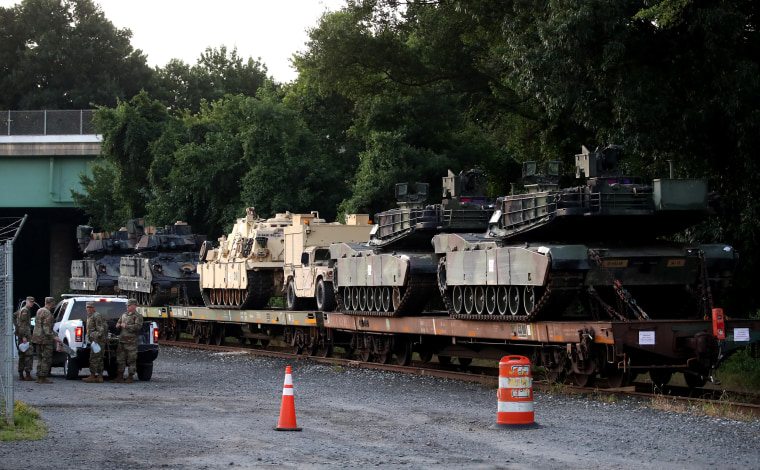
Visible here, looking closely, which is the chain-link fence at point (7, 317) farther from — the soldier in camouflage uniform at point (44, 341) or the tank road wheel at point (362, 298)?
the tank road wheel at point (362, 298)

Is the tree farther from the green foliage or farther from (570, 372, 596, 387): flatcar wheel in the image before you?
the green foliage

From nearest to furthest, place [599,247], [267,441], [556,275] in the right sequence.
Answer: [267,441] < [556,275] < [599,247]

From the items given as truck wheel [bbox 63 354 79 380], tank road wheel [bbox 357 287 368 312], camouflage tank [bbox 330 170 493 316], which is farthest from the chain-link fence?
tank road wheel [bbox 357 287 368 312]

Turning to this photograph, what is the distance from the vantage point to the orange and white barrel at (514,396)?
41.9 ft

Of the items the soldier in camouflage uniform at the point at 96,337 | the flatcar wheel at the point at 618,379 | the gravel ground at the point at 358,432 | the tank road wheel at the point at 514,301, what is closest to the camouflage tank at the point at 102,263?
the soldier in camouflage uniform at the point at 96,337

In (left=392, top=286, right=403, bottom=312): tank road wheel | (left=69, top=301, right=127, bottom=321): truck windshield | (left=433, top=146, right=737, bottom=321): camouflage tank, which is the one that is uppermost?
(left=433, top=146, right=737, bottom=321): camouflage tank

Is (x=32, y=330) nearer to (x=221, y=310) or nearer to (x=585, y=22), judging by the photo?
(x=221, y=310)

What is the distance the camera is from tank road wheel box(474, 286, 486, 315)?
1862 centimetres

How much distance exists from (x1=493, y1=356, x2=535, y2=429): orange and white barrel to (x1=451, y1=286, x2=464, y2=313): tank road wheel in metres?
6.51

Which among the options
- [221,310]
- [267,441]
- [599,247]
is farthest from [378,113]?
[267,441]

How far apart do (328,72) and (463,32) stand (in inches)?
164

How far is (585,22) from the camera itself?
865 inches

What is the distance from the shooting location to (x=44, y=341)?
1988 centimetres

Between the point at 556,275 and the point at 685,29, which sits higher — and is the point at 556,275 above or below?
below
